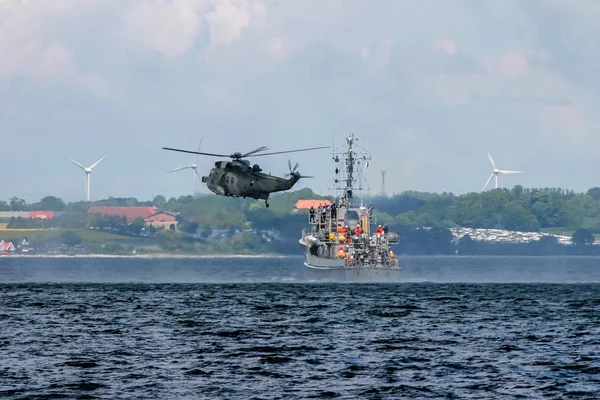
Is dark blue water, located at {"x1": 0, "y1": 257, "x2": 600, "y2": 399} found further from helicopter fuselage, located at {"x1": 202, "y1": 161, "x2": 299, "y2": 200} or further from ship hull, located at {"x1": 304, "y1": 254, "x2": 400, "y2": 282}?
ship hull, located at {"x1": 304, "y1": 254, "x2": 400, "y2": 282}

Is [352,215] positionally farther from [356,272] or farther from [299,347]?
[299,347]

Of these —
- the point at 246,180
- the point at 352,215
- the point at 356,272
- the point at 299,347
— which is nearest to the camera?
the point at 299,347

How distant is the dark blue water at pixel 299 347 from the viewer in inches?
1961

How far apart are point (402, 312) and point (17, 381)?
4677cm

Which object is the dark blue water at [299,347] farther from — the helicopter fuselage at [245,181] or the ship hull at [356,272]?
the ship hull at [356,272]

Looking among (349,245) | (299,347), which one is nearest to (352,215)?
(349,245)

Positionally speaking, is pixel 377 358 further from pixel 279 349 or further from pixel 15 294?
pixel 15 294

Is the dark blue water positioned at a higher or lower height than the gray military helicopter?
lower

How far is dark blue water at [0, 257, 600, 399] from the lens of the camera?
4981 centimetres

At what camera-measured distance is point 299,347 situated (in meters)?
65.3

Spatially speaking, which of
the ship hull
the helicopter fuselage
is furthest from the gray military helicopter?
the ship hull

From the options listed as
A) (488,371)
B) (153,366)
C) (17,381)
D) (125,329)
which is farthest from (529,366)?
(125,329)

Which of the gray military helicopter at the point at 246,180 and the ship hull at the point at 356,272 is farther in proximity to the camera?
the ship hull at the point at 356,272

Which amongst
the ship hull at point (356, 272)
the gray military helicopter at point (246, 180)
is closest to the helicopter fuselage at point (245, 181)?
the gray military helicopter at point (246, 180)
